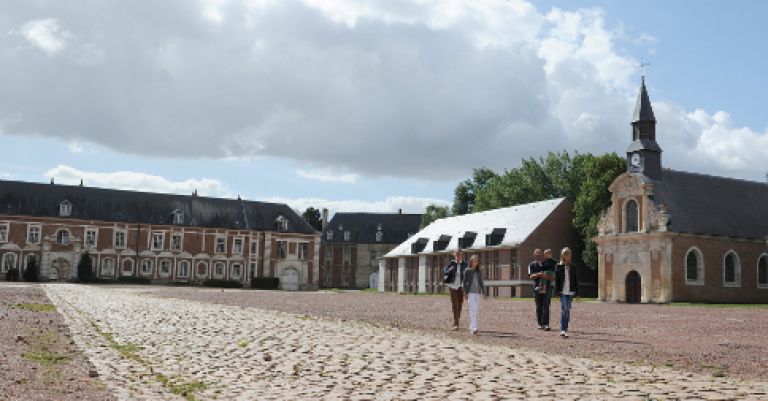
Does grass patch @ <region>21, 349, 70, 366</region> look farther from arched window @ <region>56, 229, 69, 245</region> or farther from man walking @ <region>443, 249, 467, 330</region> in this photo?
arched window @ <region>56, 229, 69, 245</region>

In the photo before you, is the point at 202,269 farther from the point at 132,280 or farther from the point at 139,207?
the point at 139,207

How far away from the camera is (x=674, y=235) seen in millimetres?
45125

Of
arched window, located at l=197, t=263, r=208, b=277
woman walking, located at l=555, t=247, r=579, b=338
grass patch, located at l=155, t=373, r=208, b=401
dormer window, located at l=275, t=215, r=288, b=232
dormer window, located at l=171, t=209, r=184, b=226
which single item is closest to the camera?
grass patch, located at l=155, t=373, r=208, b=401

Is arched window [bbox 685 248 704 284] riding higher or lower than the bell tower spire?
lower

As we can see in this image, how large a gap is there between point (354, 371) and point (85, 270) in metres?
70.6

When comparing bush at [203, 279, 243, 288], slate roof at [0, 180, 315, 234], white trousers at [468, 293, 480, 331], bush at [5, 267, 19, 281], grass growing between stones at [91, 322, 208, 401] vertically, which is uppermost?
slate roof at [0, 180, 315, 234]

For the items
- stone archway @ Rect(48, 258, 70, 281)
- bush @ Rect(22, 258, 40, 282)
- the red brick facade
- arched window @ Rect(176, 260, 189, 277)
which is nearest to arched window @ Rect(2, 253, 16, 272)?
the red brick facade

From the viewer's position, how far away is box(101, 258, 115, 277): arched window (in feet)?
251

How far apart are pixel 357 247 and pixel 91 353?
294 feet

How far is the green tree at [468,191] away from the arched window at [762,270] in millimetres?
43475

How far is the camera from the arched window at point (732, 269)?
47094mm

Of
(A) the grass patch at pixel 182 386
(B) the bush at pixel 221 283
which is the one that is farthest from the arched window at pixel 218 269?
(A) the grass patch at pixel 182 386

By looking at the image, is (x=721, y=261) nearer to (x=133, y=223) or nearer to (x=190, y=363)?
(x=190, y=363)

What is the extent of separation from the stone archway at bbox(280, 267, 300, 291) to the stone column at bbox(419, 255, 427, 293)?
19.7 metres
